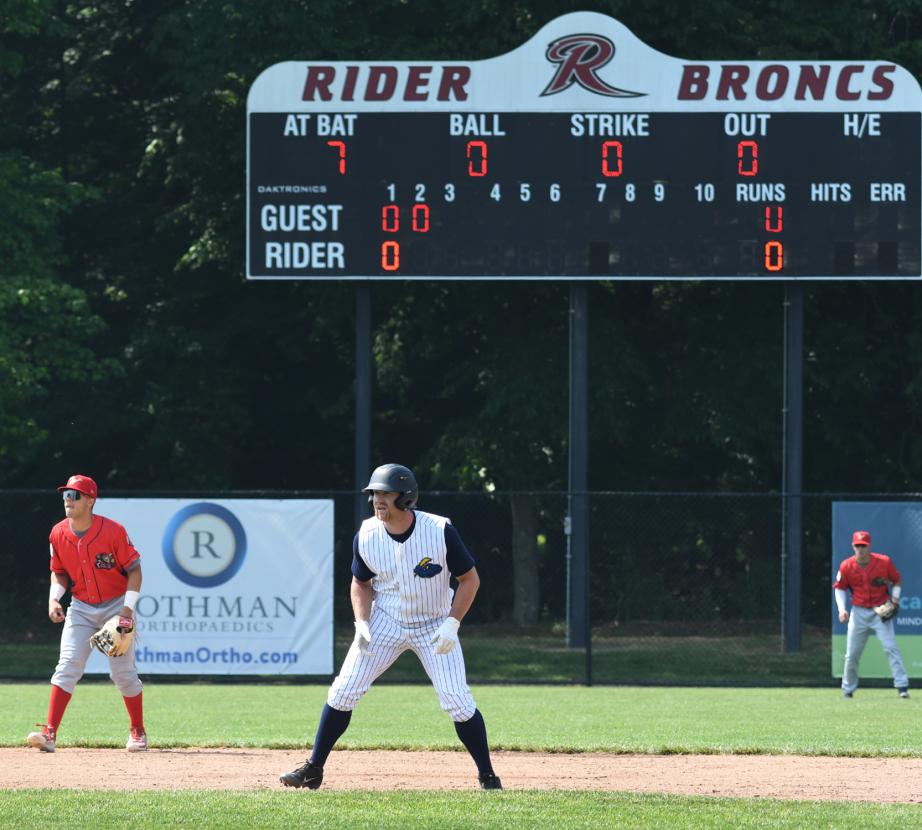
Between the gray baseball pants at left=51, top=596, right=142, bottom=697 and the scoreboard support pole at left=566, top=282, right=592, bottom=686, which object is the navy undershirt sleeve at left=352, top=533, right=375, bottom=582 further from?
the scoreboard support pole at left=566, top=282, right=592, bottom=686

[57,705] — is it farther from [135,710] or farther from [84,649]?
[135,710]

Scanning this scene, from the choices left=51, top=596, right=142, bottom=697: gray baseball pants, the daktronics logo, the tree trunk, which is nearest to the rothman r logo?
the daktronics logo

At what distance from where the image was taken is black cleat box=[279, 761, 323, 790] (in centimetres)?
893

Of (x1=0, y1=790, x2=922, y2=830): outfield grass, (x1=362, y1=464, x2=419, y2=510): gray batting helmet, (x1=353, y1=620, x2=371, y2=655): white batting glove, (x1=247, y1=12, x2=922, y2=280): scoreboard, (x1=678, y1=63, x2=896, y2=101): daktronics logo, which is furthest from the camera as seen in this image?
(x1=678, y1=63, x2=896, y2=101): daktronics logo

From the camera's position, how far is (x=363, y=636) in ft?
28.8

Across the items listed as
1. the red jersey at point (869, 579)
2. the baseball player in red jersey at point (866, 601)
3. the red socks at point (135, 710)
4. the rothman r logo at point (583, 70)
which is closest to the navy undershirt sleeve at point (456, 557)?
the red socks at point (135, 710)

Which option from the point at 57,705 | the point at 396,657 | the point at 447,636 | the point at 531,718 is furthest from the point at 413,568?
the point at 531,718

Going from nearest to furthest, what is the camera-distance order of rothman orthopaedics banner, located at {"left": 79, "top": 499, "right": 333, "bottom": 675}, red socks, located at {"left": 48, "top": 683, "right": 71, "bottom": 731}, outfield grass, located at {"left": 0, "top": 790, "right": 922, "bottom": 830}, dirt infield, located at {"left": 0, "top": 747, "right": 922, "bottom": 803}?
outfield grass, located at {"left": 0, "top": 790, "right": 922, "bottom": 830}
dirt infield, located at {"left": 0, "top": 747, "right": 922, "bottom": 803}
red socks, located at {"left": 48, "top": 683, "right": 71, "bottom": 731}
rothman orthopaedics banner, located at {"left": 79, "top": 499, "right": 333, "bottom": 675}

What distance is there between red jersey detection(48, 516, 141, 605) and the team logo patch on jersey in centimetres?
287

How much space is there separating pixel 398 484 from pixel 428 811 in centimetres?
159

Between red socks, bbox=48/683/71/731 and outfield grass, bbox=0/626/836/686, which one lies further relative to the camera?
outfield grass, bbox=0/626/836/686

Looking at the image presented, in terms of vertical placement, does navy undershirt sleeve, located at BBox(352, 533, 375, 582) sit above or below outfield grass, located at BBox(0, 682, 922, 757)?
above

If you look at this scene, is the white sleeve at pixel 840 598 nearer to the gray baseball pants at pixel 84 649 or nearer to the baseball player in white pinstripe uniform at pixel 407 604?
the gray baseball pants at pixel 84 649

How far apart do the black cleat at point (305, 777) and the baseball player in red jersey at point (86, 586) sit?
2.27 meters
